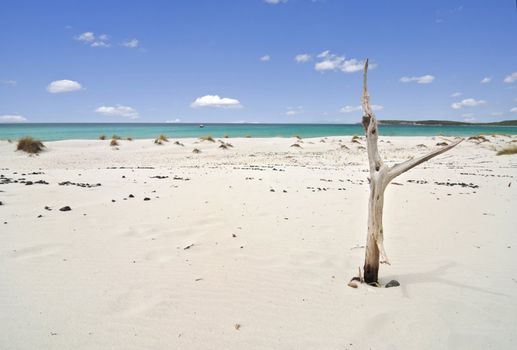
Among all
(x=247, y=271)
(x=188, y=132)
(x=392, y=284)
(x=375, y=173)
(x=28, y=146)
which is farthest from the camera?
(x=188, y=132)

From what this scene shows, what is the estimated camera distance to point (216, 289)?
3.46 m

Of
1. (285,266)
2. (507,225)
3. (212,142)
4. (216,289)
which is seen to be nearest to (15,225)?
(216,289)

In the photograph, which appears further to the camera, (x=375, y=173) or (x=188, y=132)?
(x=188, y=132)

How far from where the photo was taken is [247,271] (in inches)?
154

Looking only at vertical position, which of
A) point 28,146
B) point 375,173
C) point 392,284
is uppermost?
point 375,173

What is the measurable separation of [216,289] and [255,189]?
518cm

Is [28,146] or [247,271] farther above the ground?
[28,146]

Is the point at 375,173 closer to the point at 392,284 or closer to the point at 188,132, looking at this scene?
the point at 392,284

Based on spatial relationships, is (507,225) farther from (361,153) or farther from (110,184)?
(361,153)

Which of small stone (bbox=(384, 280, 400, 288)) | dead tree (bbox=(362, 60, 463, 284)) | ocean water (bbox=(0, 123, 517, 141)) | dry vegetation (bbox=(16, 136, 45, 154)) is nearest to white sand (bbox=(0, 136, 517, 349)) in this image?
small stone (bbox=(384, 280, 400, 288))

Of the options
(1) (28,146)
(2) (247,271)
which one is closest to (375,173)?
(2) (247,271)

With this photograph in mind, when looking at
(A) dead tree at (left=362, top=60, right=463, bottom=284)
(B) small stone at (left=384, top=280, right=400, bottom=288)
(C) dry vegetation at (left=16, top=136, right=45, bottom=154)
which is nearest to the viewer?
(A) dead tree at (left=362, top=60, right=463, bottom=284)

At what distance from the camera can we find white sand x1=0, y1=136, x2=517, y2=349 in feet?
8.99

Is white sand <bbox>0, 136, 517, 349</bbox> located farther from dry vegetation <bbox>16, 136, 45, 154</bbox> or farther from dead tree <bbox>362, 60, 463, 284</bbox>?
dry vegetation <bbox>16, 136, 45, 154</bbox>
